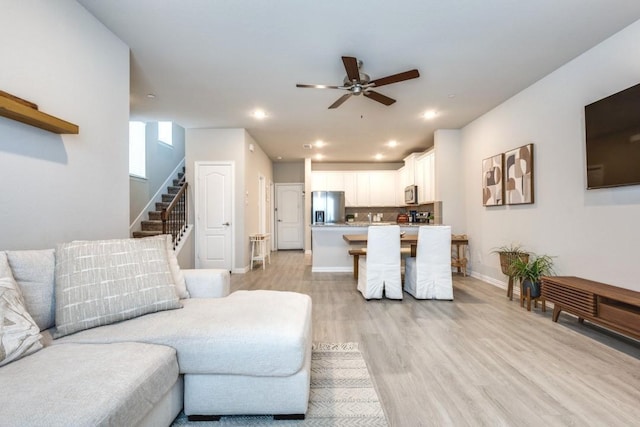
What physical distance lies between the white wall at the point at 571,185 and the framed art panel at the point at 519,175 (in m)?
0.07

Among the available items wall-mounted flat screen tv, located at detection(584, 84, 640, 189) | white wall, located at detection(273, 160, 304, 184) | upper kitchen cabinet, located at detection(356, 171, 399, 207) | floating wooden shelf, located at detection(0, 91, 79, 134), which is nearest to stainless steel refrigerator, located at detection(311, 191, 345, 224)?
upper kitchen cabinet, located at detection(356, 171, 399, 207)

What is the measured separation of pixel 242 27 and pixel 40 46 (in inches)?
55.0

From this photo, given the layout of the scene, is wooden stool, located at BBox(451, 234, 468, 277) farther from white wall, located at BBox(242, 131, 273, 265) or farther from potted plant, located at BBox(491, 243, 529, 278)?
white wall, located at BBox(242, 131, 273, 265)

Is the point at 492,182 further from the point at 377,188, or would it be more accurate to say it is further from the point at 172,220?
the point at 172,220

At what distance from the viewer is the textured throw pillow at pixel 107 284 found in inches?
58.7

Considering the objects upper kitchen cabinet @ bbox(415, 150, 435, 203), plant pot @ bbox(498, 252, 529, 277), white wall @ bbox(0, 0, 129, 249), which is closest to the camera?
white wall @ bbox(0, 0, 129, 249)

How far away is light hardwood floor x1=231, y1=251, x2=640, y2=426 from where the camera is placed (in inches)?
62.0

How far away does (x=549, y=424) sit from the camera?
147 centimetres

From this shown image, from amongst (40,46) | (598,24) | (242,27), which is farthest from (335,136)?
(40,46)

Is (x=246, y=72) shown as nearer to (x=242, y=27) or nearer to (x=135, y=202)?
(x=242, y=27)

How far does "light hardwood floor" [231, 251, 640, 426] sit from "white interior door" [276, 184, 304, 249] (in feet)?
18.1

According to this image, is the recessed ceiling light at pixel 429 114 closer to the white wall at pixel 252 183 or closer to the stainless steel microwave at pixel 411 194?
the stainless steel microwave at pixel 411 194

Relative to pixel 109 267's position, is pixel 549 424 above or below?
below

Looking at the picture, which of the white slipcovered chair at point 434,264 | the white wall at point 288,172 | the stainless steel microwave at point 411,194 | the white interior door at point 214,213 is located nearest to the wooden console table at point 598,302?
the white slipcovered chair at point 434,264
